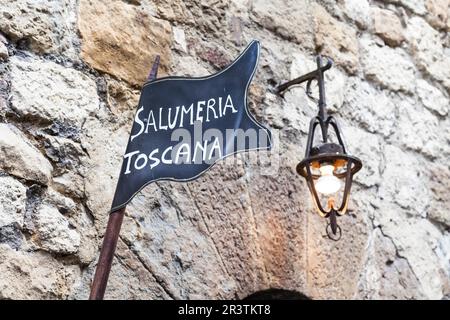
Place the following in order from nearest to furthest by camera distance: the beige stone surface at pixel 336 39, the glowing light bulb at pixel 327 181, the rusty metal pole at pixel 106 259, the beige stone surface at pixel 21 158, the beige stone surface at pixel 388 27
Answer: the rusty metal pole at pixel 106 259, the beige stone surface at pixel 21 158, the glowing light bulb at pixel 327 181, the beige stone surface at pixel 336 39, the beige stone surface at pixel 388 27

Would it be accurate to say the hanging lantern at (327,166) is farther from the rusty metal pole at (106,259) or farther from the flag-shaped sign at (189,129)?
the rusty metal pole at (106,259)

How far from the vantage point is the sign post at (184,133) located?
4.88 feet

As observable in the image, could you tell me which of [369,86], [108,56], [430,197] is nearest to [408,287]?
[430,197]

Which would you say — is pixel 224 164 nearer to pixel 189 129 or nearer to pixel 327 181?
pixel 327 181

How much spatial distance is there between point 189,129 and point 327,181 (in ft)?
1.85

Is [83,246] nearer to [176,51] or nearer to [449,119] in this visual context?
[176,51]

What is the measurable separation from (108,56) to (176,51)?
0.23 metres

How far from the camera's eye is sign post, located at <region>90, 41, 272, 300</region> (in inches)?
58.5

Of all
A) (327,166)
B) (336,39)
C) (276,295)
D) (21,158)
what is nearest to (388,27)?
(336,39)

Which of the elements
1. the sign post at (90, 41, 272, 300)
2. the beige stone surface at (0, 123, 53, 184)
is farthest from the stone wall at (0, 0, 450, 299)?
Answer: the sign post at (90, 41, 272, 300)

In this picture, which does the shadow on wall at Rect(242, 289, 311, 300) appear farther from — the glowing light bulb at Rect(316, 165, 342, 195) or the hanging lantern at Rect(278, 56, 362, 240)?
the glowing light bulb at Rect(316, 165, 342, 195)

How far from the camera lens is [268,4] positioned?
239 centimetres

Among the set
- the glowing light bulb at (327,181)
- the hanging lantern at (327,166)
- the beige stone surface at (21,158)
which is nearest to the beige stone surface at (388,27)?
the hanging lantern at (327,166)
